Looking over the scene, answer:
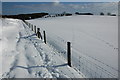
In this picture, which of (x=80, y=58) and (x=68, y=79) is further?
(x=80, y=58)

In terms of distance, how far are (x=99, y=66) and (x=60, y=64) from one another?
5.81 ft

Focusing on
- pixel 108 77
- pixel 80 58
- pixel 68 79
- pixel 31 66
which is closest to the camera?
pixel 68 79

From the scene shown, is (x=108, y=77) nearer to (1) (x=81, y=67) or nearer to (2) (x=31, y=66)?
(1) (x=81, y=67)

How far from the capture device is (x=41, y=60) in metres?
7.74

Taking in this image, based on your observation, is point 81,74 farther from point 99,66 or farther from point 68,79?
point 99,66

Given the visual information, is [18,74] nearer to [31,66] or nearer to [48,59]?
[31,66]

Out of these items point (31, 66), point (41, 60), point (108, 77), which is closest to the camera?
point (108, 77)

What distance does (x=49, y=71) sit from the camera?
20.9 feet

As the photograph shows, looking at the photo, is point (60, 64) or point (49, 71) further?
point (60, 64)

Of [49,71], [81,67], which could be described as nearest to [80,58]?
[81,67]

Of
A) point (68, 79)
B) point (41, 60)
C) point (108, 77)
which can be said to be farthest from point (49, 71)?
point (108, 77)

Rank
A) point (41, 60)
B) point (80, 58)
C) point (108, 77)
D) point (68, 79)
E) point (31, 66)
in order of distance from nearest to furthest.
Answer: point (68, 79), point (108, 77), point (31, 66), point (41, 60), point (80, 58)

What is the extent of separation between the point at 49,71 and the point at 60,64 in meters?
1.02

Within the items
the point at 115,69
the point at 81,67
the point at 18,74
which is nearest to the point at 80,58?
the point at 81,67
